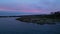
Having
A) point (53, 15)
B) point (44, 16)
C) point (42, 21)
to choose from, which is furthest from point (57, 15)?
point (42, 21)

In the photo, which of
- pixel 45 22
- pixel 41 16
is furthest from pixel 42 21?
pixel 41 16

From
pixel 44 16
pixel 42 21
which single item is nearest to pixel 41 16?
pixel 44 16

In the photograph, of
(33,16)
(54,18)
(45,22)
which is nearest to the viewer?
(45,22)

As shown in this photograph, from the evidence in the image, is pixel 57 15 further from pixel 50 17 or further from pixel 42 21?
pixel 42 21

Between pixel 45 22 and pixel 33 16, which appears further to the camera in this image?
pixel 33 16

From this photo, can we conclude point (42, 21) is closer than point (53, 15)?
Yes

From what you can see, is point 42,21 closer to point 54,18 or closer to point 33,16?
point 54,18

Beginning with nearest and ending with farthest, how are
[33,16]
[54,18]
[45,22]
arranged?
[45,22]
[54,18]
[33,16]

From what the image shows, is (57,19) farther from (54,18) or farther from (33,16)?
(33,16)
